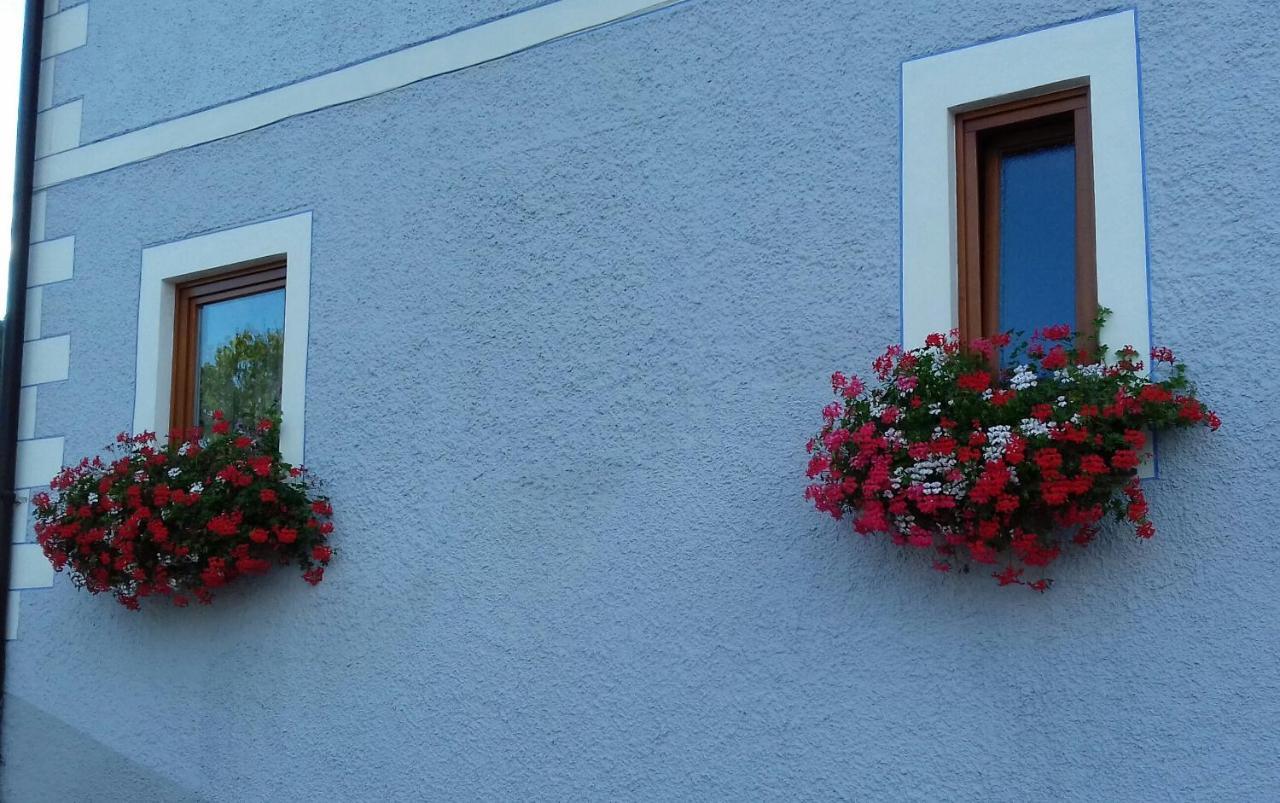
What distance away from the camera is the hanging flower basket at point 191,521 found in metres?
5.91

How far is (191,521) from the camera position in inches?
235

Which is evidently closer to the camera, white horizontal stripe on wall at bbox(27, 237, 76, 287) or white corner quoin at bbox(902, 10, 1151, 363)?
white corner quoin at bbox(902, 10, 1151, 363)

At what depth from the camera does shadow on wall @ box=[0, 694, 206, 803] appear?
632cm

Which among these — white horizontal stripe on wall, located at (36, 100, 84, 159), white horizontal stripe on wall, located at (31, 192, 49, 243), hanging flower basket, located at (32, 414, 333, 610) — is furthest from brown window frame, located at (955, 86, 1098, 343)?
white horizontal stripe on wall, located at (31, 192, 49, 243)

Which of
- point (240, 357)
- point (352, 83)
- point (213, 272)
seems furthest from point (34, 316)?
point (352, 83)

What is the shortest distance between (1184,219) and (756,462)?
59.6 inches

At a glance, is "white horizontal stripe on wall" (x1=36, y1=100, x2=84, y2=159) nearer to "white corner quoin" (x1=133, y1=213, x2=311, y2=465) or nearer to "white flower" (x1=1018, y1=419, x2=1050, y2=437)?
"white corner quoin" (x1=133, y1=213, x2=311, y2=465)

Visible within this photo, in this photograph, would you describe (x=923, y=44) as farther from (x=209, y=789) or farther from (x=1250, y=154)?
(x=209, y=789)

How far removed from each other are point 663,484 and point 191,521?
6.55ft

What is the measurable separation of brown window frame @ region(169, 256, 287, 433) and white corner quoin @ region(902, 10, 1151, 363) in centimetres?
309

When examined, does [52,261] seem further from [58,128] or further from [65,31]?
[65,31]

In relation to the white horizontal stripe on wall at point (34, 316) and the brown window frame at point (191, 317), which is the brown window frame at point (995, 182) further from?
the white horizontal stripe on wall at point (34, 316)

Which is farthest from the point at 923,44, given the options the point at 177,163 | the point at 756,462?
the point at 177,163

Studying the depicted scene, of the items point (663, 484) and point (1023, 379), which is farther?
point (663, 484)
